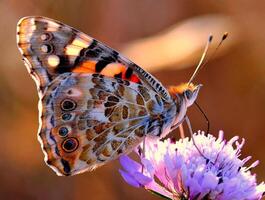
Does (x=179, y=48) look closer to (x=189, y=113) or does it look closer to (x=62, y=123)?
(x=189, y=113)

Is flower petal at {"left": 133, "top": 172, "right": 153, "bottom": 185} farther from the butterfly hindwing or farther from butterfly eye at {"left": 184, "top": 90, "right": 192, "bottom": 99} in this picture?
butterfly eye at {"left": 184, "top": 90, "right": 192, "bottom": 99}

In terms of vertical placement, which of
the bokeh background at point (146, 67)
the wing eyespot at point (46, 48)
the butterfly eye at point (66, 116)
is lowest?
the bokeh background at point (146, 67)

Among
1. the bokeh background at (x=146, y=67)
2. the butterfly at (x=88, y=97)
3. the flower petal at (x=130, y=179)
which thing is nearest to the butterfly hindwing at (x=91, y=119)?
the butterfly at (x=88, y=97)

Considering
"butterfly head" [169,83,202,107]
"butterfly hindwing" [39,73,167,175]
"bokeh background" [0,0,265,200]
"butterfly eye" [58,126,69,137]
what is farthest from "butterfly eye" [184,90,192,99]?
"bokeh background" [0,0,265,200]

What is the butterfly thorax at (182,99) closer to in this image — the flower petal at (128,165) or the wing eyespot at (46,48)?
the flower petal at (128,165)

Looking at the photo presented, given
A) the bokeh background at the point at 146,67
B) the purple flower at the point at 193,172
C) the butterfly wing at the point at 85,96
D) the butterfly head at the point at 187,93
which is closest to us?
the purple flower at the point at 193,172

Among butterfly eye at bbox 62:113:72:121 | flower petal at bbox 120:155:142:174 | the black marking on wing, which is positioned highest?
butterfly eye at bbox 62:113:72:121

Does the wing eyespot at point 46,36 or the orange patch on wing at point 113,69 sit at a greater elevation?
the wing eyespot at point 46,36

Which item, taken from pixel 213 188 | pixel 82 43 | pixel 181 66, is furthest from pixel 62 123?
pixel 181 66
